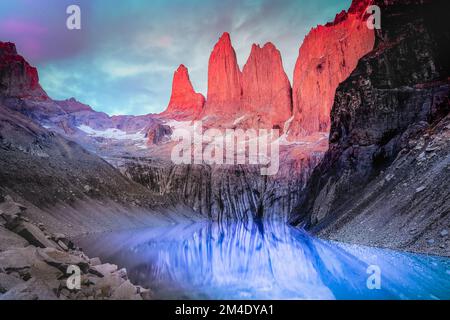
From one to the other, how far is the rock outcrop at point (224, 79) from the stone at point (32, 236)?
100 meters

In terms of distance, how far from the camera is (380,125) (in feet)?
106

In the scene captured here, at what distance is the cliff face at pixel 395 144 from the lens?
18.6 metres

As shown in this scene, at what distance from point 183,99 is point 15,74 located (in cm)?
5787

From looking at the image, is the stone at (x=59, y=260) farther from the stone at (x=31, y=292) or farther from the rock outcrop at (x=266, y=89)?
the rock outcrop at (x=266, y=89)

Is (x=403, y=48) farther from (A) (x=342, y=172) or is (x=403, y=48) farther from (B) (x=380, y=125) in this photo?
(A) (x=342, y=172)

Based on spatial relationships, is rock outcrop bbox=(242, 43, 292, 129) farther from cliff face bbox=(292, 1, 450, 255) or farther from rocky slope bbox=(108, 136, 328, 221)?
cliff face bbox=(292, 1, 450, 255)

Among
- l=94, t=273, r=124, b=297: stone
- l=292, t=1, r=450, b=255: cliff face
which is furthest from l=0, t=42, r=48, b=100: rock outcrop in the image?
l=94, t=273, r=124, b=297: stone

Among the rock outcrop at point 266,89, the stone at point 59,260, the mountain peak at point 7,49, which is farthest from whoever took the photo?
the mountain peak at point 7,49

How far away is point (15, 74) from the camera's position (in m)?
114

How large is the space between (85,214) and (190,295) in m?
28.8

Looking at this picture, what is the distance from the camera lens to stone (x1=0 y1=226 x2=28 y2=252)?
12253 mm

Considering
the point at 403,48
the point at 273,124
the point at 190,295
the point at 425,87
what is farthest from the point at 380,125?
the point at 273,124

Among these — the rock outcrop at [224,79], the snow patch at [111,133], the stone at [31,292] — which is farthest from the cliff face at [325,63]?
the stone at [31,292]

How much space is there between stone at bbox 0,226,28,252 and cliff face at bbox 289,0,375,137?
255ft
